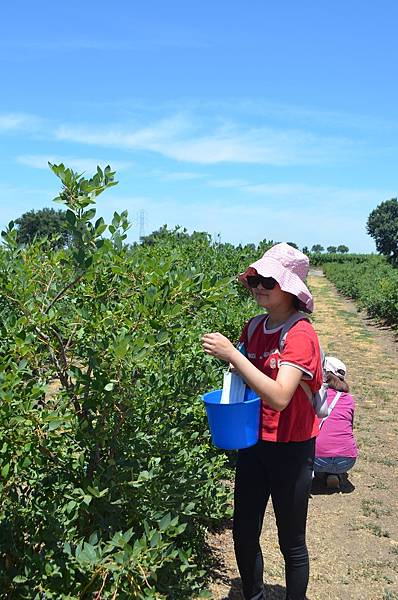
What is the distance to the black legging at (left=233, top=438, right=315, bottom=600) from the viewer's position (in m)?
2.60

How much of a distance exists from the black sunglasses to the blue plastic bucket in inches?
17.6

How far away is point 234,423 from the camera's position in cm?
→ 244

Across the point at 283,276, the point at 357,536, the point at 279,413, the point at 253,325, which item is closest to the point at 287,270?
the point at 283,276

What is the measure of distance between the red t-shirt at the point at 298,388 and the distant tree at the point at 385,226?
227 feet

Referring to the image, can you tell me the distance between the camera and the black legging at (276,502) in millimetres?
2598

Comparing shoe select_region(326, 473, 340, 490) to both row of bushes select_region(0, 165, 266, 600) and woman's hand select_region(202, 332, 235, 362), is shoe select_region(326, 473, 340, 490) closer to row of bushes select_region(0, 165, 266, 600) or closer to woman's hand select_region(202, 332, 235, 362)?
row of bushes select_region(0, 165, 266, 600)

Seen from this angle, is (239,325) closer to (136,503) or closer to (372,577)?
(372,577)

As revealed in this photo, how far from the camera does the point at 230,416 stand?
7.98 feet

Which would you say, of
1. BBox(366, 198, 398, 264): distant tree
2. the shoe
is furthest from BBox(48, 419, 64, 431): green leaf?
BBox(366, 198, 398, 264): distant tree

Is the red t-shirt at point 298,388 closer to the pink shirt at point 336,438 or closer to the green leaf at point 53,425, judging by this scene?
the green leaf at point 53,425

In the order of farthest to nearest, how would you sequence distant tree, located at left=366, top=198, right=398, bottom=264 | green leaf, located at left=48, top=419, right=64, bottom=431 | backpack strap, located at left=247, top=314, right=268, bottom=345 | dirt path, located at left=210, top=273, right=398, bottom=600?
distant tree, located at left=366, top=198, right=398, bottom=264 → dirt path, located at left=210, top=273, right=398, bottom=600 → backpack strap, located at left=247, top=314, right=268, bottom=345 → green leaf, located at left=48, top=419, right=64, bottom=431

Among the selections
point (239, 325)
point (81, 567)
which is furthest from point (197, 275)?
point (239, 325)

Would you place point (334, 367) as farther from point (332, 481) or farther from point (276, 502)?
point (276, 502)

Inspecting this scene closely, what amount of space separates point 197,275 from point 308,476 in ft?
3.26
